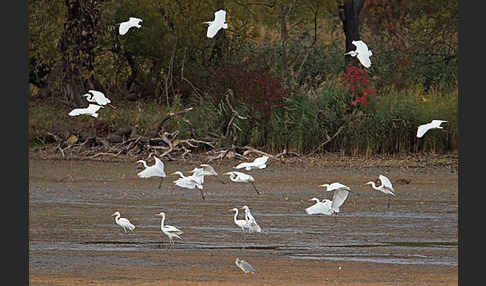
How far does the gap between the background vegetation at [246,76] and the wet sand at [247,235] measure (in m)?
1.62

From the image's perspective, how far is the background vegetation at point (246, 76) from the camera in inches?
920

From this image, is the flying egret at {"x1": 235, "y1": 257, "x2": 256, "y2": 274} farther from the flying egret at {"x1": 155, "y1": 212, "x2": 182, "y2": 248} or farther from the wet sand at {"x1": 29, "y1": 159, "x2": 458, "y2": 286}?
the flying egret at {"x1": 155, "y1": 212, "x2": 182, "y2": 248}

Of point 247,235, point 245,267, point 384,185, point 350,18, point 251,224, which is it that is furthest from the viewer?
point 350,18

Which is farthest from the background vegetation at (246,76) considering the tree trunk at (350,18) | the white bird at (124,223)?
the white bird at (124,223)

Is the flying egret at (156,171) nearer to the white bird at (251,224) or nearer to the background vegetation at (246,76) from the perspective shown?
the white bird at (251,224)

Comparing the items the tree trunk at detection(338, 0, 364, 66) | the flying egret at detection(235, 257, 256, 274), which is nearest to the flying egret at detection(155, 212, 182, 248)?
the flying egret at detection(235, 257, 256, 274)

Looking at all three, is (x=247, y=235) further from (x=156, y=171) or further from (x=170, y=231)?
(x=156, y=171)

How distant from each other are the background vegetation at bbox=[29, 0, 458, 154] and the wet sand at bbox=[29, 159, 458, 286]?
1.62 metres

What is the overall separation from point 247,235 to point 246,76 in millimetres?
10411

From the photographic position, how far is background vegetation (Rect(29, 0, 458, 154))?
23.4 meters

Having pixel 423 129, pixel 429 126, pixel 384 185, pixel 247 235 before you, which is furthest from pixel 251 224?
pixel 423 129

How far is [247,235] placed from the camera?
45.8 feet

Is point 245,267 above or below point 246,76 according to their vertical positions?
below

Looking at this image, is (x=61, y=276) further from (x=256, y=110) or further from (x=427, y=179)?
(x=256, y=110)
